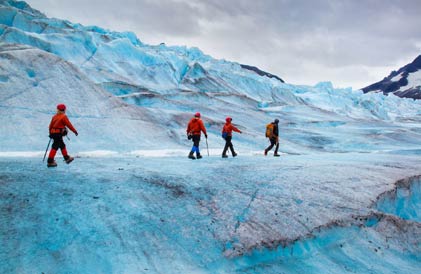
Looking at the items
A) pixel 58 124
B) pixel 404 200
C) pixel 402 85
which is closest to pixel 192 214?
pixel 58 124

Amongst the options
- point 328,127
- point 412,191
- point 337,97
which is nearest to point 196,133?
point 412,191

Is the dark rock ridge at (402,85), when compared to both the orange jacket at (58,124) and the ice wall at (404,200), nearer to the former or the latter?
the ice wall at (404,200)

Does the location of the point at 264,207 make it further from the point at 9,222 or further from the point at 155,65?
the point at 155,65

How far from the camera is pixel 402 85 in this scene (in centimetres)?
14988

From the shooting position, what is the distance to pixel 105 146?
41.9ft

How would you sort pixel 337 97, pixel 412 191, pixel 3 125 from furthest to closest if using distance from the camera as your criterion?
pixel 337 97
pixel 3 125
pixel 412 191

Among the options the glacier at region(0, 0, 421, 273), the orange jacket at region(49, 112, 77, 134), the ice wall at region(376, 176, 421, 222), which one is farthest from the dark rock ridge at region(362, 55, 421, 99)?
the orange jacket at region(49, 112, 77, 134)

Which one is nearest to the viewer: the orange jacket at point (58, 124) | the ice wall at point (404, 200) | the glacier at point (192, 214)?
the glacier at point (192, 214)

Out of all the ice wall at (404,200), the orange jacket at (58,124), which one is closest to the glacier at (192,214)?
the ice wall at (404,200)

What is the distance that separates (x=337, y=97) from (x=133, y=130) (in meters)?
47.4

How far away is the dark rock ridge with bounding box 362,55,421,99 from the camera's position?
135025 mm

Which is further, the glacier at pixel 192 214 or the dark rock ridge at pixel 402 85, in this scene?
the dark rock ridge at pixel 402 85

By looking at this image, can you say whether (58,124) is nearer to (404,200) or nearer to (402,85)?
(404,200)

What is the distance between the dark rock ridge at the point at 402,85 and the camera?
135 m
